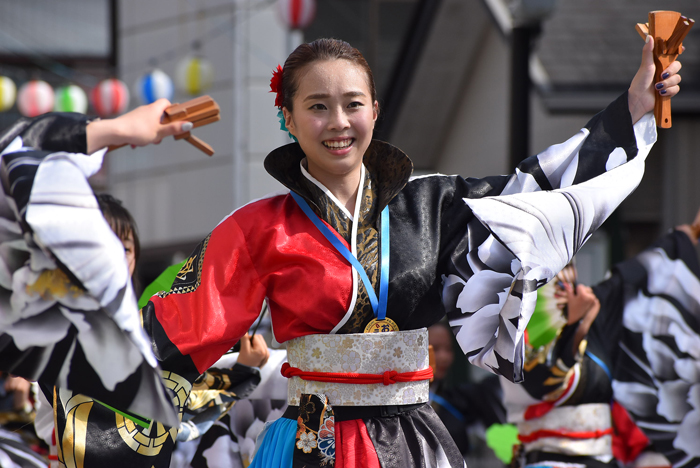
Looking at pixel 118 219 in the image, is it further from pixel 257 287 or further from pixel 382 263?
pixel 382 263

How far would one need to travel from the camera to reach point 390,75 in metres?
8.17

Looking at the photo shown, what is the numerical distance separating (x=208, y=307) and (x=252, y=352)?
724 mm

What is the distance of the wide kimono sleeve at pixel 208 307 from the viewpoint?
1.94 meters

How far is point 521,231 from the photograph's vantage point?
197cm

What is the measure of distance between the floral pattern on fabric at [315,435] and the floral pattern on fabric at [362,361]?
0.03 m

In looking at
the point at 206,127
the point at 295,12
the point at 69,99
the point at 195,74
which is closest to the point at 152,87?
the point at 195,74

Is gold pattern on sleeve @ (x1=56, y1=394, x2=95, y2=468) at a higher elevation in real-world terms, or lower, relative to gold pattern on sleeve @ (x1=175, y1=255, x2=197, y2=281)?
lower

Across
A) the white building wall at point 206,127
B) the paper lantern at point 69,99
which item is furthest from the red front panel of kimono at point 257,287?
the white building wall at point 206,127

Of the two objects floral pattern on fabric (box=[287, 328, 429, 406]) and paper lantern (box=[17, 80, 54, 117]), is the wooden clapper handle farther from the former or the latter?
paper lantern (box=[17, 80, 54, 117])

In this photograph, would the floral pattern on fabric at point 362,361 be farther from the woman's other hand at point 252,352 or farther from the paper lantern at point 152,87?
the paper lantern at point 152,87

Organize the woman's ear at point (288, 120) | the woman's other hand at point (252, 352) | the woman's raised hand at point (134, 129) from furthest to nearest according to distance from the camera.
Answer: the woman's other hand at point (252, 352) → the woman's ear at point (288, 120) → the woman's raised hand at point (134, 129)

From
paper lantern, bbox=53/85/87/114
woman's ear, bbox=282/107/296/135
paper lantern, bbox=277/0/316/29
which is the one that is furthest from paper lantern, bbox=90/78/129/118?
woman's ear, bbox=282/107/296/135

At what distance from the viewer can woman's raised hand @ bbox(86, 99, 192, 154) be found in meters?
1.83

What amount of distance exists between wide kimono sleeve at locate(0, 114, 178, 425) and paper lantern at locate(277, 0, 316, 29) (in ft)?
19.3
